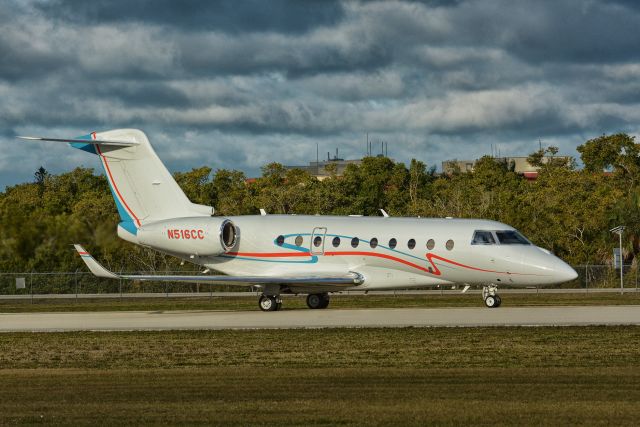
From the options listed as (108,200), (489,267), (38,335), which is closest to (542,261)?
(489,267)

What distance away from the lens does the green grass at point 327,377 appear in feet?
47.4

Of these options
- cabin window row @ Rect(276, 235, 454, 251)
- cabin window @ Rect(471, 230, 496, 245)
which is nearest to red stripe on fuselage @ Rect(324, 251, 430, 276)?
cabin window row @ Rect(276, 235, 454, 251)

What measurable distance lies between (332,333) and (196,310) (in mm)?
15519

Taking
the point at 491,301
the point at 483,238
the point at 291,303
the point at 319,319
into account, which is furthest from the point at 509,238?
the point at 291,303

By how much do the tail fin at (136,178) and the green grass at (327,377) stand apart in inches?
506

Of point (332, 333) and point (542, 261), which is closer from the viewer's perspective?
point (332, 333)

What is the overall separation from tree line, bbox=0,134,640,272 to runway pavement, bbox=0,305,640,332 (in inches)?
101

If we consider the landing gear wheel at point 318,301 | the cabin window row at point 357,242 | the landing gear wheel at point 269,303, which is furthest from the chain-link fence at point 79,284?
the cabin window row at point 357,242

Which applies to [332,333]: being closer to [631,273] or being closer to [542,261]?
[542,261]

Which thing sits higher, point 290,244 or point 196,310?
point 290,244

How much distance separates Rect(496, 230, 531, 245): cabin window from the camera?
123ft

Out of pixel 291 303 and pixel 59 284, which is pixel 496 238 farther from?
pixel 59 284

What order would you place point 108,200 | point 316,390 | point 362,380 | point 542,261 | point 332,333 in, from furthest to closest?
point 108,200 < point 542,261 < point 332,333 < point 362,380 < point 316,390

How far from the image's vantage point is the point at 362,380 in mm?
18125
